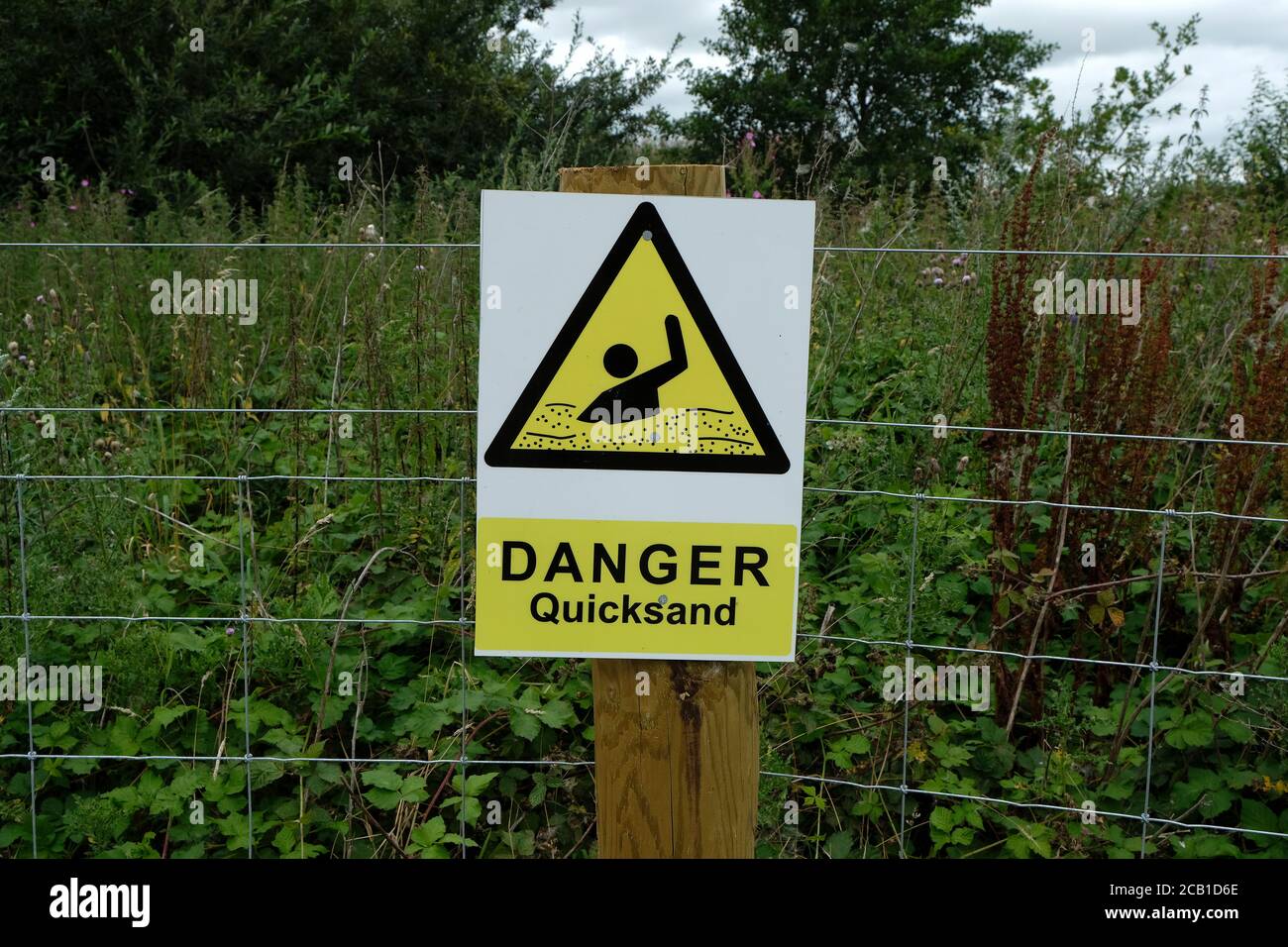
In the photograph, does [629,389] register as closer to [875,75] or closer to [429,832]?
[429,832]

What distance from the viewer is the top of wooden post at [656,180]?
1.88 meters

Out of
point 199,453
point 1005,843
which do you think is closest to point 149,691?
point 199,453

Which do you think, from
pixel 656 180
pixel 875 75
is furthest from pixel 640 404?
pixel 875 75

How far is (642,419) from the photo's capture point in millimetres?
1864

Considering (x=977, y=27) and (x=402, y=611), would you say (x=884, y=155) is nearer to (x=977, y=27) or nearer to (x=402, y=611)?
(x=977, y=27)

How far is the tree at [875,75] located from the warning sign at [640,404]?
24.2 m

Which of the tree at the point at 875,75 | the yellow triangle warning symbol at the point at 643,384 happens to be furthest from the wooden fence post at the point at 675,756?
the tree at the point at 875,75

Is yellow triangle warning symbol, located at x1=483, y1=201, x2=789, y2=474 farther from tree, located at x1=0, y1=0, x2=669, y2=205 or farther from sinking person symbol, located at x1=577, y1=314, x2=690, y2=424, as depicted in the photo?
tree, located at x1=0, y1=0, x2=669, y2=205

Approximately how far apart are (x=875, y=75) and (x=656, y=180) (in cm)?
2760

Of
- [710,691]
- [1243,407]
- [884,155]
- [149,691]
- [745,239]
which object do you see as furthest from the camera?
[884,155]

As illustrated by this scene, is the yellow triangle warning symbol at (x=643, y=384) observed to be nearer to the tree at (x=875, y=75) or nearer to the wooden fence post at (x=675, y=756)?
the wooden fence post at (x=675, y=756)

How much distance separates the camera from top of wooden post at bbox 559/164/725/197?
1.88 metres

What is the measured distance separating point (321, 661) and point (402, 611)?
0.93 feet

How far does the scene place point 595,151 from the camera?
12.5 metres
